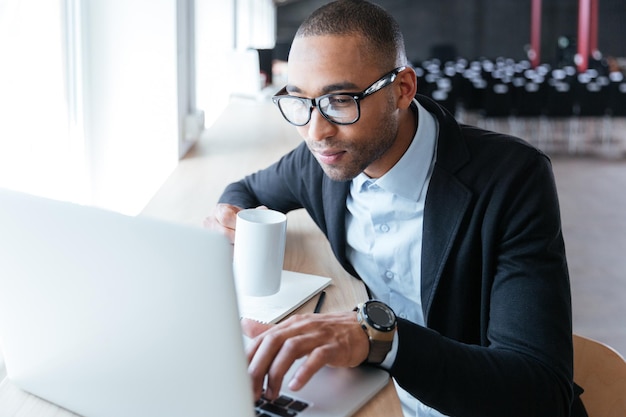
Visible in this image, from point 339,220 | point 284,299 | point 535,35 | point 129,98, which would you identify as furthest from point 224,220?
point 535,35

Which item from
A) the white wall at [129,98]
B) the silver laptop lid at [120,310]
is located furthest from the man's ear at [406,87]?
the white wall at [129,98]

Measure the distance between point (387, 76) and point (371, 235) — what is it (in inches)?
14.3

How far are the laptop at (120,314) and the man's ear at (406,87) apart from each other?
2.26ft

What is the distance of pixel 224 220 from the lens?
165 cm

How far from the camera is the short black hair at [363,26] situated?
1336mm

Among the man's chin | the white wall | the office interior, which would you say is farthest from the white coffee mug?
the white wall

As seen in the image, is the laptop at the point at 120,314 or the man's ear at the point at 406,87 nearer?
the laptop at the point at 120,314

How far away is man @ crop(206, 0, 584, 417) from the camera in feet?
3.40

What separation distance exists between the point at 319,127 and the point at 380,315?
1.37 ft

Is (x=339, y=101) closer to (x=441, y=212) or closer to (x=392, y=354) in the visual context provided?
(x=441, y=212)

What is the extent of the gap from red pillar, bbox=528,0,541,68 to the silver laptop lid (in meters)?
15.5

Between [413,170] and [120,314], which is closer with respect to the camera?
[120,314]

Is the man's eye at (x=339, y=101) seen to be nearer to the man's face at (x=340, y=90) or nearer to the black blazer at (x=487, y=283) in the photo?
the man's face at (x=340, y=90)

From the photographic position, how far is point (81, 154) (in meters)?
2.24
